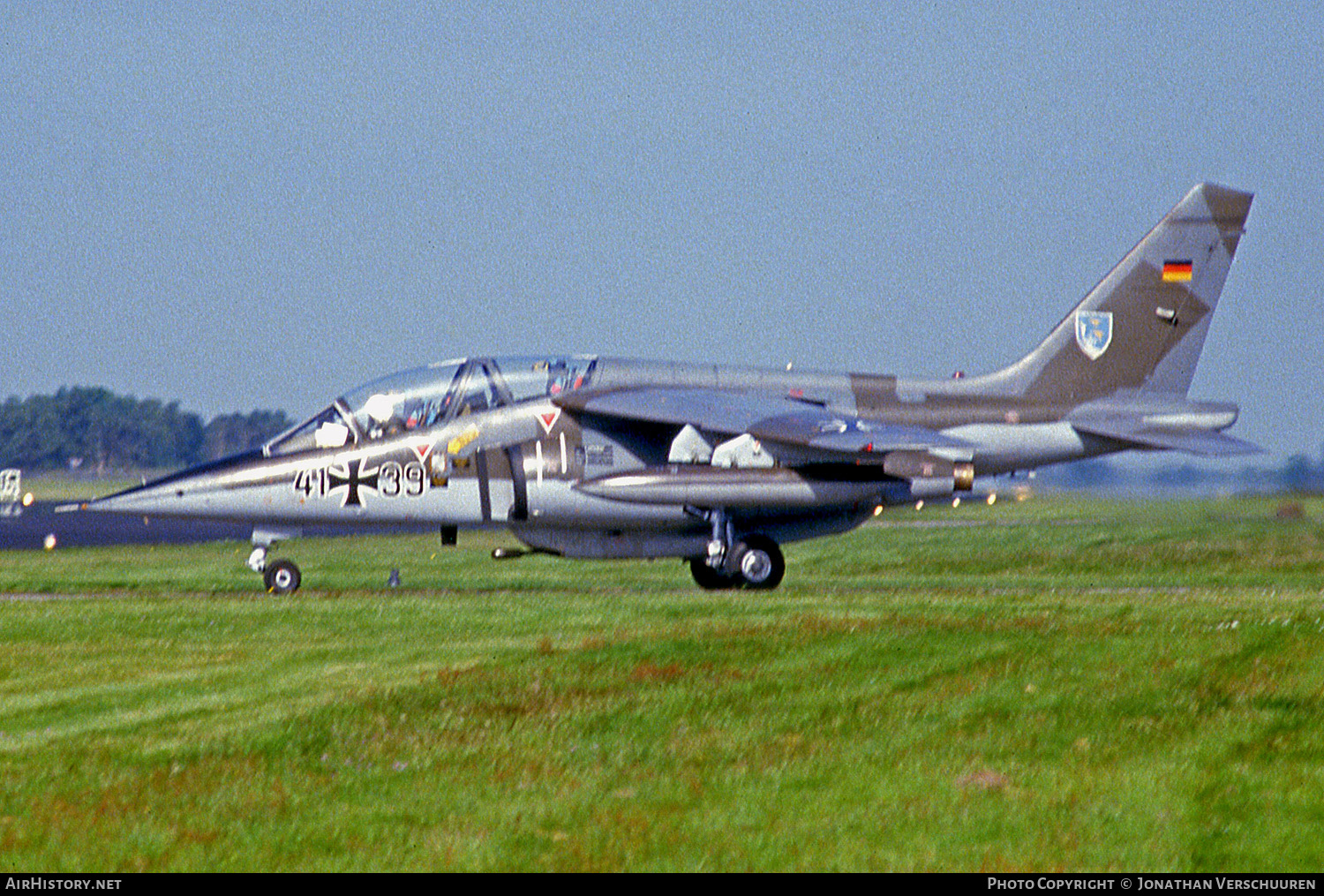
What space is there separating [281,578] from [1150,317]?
13450 millimetres

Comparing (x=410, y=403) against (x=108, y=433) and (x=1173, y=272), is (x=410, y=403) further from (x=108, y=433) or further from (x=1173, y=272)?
(x=108, y=433)

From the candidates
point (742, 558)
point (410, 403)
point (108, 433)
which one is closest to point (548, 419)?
point (410, 403)

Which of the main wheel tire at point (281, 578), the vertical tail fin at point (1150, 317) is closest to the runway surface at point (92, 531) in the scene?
the main wheel tire at point (281, 578)

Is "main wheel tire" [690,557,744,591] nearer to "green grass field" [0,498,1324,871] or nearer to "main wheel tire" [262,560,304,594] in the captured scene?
"green grass field" [0,498,1324,871]

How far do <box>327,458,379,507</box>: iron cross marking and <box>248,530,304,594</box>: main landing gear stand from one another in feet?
3.24

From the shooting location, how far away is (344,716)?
11.8 metres

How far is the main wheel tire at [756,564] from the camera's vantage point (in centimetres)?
2238

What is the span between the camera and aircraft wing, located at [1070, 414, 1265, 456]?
24.1 m

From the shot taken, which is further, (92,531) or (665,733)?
(92,531)

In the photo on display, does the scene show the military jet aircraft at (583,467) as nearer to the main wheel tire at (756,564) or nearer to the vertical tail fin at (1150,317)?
the main wheel tire at (756,564)

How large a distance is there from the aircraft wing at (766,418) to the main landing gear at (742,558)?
133cm

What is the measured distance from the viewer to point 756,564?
73.6 ft

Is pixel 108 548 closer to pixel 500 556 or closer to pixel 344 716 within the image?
pixel 500 556

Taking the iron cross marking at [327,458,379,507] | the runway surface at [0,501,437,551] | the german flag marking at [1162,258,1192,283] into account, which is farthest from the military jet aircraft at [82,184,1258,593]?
the runway surface at [0,501,437,551]
